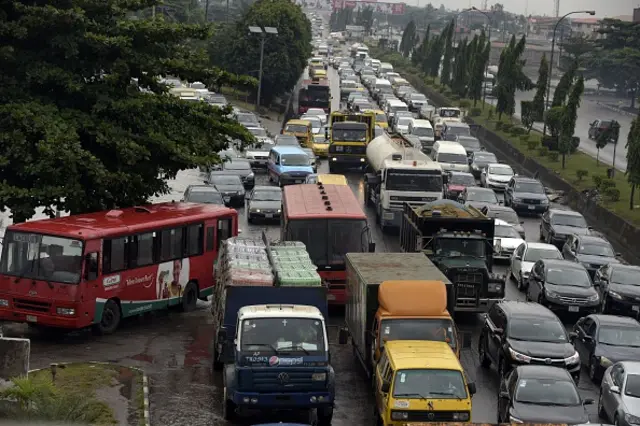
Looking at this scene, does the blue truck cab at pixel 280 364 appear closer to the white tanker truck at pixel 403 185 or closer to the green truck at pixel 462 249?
the green truck at pixel 462 249

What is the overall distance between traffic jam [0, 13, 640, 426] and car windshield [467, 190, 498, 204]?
621cm

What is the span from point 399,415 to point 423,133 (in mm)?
51281

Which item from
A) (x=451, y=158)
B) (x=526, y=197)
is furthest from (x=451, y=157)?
(x=526, y=197)

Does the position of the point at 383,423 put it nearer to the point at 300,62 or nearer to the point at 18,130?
the point at 18,130

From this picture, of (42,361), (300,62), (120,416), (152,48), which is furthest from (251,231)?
(300,62)

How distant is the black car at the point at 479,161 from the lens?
6162 cm

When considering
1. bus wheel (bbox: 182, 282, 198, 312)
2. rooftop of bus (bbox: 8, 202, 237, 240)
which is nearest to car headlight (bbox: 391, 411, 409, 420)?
rooftop of bus (bbox: 8, 202, 237, 240)

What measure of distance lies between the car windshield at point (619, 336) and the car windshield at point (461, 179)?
25490 millimetres

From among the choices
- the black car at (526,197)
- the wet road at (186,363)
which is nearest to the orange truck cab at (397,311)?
the wet road at (186,363)

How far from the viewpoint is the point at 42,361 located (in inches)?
1022

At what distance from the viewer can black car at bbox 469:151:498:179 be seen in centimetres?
6162

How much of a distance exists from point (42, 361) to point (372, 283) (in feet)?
22.0

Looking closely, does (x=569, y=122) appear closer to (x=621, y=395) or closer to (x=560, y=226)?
(x=560, y=226)

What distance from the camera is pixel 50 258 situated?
27.0 meters
